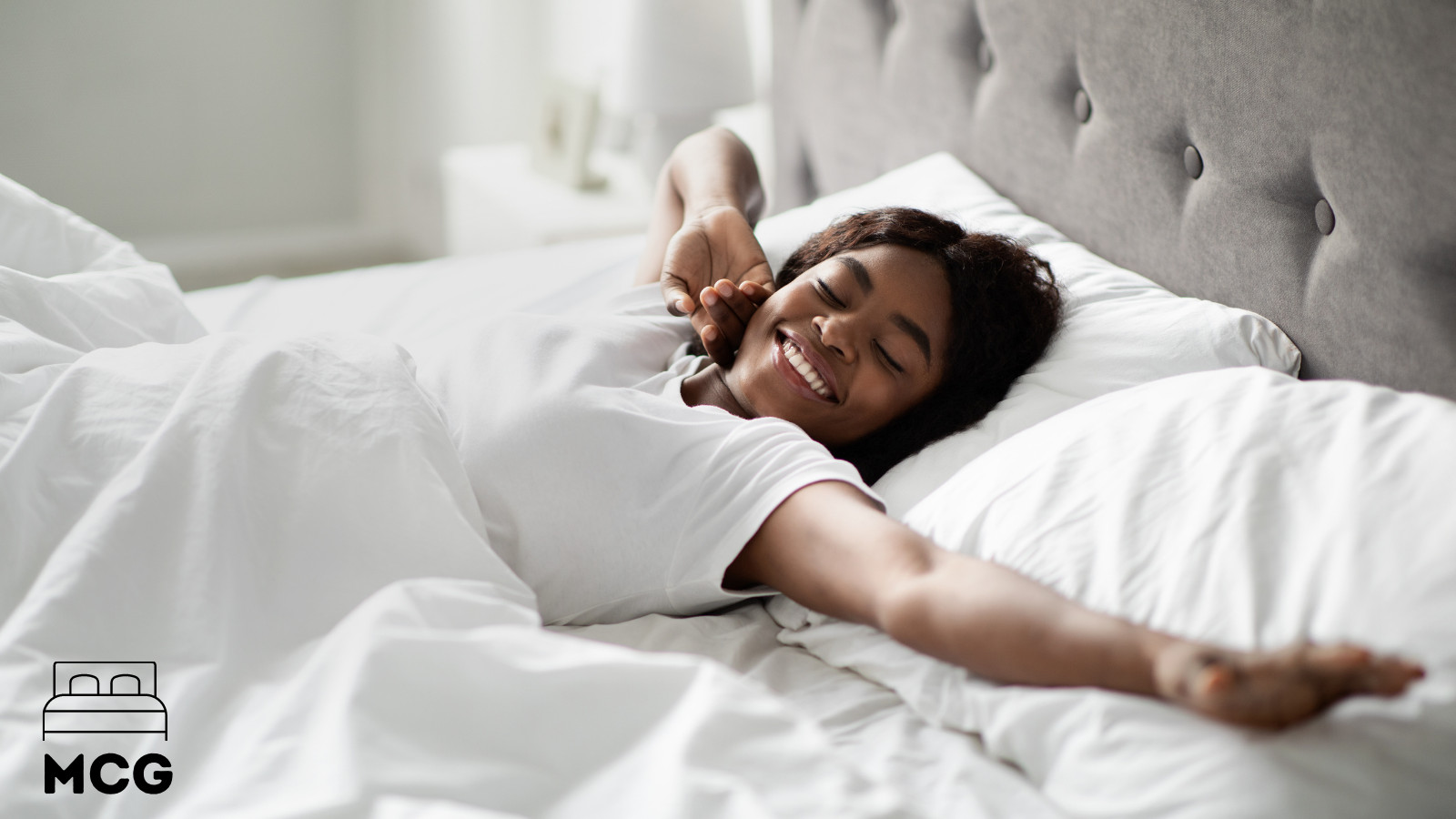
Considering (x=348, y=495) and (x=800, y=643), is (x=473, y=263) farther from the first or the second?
(x=800, y=643)

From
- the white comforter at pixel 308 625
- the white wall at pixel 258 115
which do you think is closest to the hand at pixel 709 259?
the white comforter at pixel 308 625

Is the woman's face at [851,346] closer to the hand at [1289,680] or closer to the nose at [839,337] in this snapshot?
the nose at [839,337]

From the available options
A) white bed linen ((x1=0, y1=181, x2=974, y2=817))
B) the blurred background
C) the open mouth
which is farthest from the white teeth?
the blurred background

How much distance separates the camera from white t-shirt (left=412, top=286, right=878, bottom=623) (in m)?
0.96

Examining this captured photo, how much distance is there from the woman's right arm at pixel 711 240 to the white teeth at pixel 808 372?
4.6 inches

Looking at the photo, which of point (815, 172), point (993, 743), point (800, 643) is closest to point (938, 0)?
point (815, 172)

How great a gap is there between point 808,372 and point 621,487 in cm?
25

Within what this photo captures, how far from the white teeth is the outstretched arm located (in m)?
0.20

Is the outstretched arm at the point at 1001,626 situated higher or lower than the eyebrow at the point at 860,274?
lower

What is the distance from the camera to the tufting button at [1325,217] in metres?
1.00

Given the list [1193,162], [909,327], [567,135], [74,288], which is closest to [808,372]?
[909,327]

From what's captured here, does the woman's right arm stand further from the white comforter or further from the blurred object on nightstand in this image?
the blurred object on nightstand

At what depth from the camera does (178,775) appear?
2.33ft

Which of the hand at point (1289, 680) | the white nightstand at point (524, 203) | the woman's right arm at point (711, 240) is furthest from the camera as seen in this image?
the white nightstand at point (524, 203)
